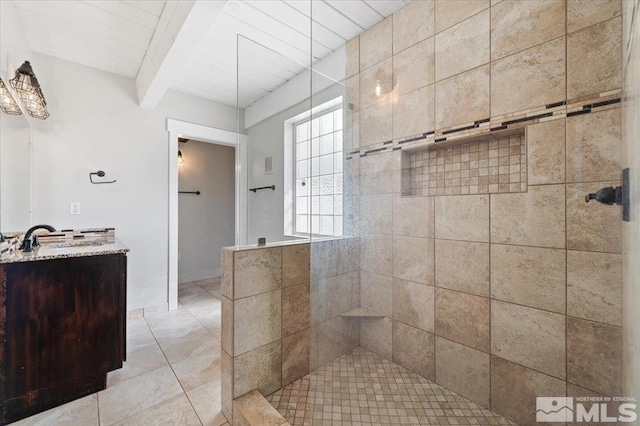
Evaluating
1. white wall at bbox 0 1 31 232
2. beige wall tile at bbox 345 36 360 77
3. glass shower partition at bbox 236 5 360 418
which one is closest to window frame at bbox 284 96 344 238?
glass shower partition at bbox 236 5 360 418

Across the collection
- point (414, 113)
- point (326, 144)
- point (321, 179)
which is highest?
point (414, 113)

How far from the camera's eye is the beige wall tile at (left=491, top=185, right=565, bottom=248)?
3.95ft

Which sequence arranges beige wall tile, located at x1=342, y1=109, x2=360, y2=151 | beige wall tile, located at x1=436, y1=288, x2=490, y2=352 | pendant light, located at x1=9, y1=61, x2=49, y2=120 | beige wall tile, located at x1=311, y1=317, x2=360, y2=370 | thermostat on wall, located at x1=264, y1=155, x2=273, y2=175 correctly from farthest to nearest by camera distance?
thermostat on wall, located at x1=264, y1=155, x2=273, y2=175 < beige wall tile, located at x1=342, y1=109, x2=360, y2=151 < pendant light, located at x1=9, y1=61, x2=49, y2=120 < beige wall tile, located at x1=311, y1=317, x2=360, y2=370 < beige wall tile, located at x1=436, y1=288, x2=490, y2=352

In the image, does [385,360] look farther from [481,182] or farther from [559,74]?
[559,74]

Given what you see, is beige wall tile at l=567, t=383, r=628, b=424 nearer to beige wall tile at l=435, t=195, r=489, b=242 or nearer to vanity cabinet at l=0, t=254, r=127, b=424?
beige wall tile at l=435, t=195, r=489, b=242

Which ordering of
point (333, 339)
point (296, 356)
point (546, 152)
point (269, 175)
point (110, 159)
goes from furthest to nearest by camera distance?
point (110, 159) → point (269, 175) → point (333, 339) → point (296, 356) → point (546, 152)

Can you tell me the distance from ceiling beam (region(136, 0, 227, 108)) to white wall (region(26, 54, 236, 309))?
434 mm

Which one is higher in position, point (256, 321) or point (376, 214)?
point (376, 214)

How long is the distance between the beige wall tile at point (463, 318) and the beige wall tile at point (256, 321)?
929mm

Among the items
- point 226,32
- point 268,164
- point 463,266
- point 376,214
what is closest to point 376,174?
point 376,214

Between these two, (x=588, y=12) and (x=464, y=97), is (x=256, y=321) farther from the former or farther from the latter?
(x=588, y=12)

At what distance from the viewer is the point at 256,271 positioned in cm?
145

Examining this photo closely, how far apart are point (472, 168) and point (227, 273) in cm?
143

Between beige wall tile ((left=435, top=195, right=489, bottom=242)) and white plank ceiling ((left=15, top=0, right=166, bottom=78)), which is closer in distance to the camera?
beige wall tile ((left=435, top=195, right=489, bottom=242))
